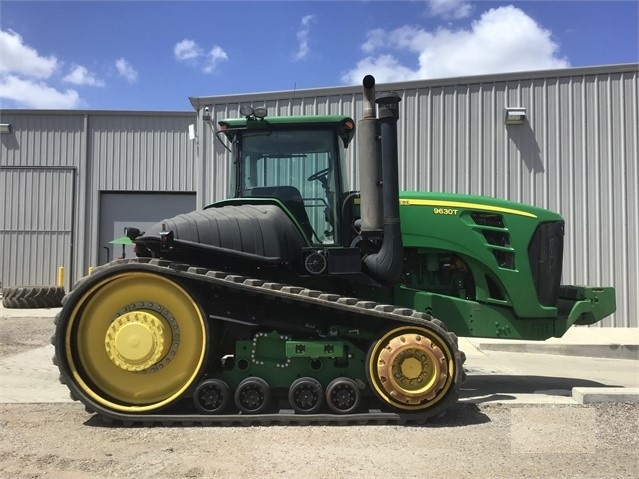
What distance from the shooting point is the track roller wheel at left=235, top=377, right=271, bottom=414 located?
466cm

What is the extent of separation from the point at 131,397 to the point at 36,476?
1.19m

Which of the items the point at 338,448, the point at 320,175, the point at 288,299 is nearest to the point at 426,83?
the point at 320,175

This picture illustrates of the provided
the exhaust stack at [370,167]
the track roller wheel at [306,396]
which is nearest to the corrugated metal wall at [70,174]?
the exhaust stack at [370,167]

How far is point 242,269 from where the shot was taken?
5.02m

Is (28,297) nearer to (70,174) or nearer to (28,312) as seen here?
(28,312)

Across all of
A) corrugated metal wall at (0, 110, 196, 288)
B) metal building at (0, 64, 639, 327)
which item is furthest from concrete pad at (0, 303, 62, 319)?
metal building at (0, 64, 639, 327)

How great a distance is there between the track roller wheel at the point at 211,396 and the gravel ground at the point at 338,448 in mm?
187

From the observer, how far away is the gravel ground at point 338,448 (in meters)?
3.65

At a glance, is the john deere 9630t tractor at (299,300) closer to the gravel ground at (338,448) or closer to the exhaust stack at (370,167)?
the exhaust stack at (370,167)

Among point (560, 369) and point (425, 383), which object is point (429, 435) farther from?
point (560, 369)

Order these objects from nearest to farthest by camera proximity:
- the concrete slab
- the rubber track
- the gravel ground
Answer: the gravel ground
the rubber track
the concrete slab

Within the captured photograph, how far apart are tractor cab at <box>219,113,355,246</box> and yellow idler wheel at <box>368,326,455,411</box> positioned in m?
1.24

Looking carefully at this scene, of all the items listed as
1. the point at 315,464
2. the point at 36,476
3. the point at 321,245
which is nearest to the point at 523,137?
the point at 321,245

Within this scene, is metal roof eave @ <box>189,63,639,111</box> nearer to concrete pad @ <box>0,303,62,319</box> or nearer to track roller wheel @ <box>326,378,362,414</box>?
concrete pad @ <box>0,303,62,319</box>
